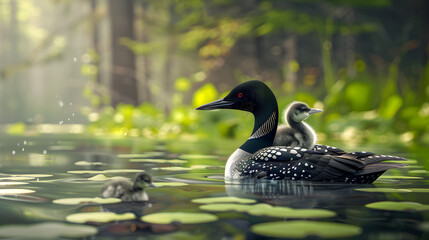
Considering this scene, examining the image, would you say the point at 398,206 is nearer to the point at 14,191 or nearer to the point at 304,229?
the point at 304,229

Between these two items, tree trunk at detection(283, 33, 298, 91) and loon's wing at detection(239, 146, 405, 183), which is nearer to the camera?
loon's wing at detection(239, 146, 405, 183)

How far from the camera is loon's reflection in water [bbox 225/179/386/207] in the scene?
10.4ft

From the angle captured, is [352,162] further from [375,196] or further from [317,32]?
[317,32]

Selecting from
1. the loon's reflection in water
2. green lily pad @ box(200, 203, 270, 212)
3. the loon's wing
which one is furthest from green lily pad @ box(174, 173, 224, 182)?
green lily pad @ box(200, 203, 270, 212)

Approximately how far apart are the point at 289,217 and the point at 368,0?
1089 centimetres

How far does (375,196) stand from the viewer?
134 inches

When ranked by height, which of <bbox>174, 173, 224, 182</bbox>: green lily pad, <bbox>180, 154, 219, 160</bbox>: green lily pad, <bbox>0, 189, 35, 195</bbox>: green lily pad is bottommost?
<bbox>0, 189, 35, 195</bbox>: green lily pad

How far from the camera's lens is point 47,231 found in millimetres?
2434

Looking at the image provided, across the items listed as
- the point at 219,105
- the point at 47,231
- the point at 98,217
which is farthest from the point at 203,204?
the point at 219,105

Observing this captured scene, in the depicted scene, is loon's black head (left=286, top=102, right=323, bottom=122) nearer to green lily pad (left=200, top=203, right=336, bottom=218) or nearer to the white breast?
the white breast

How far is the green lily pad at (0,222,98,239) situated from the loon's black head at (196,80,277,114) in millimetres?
1962

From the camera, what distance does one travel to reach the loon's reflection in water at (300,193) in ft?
10.4

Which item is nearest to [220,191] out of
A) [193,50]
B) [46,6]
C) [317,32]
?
[317,32]

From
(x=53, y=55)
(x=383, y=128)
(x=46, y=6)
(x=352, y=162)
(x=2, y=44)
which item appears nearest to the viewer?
(x=352, y=162)
